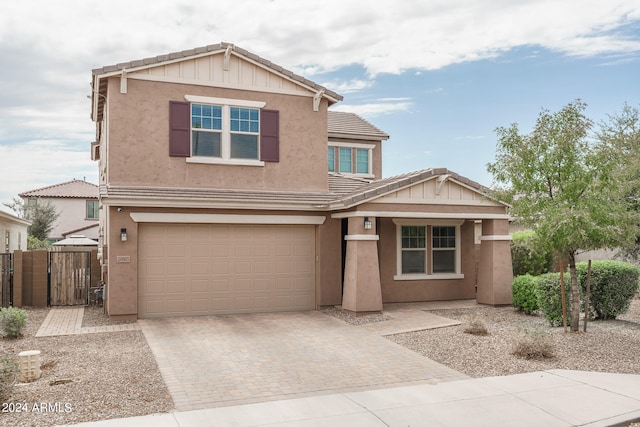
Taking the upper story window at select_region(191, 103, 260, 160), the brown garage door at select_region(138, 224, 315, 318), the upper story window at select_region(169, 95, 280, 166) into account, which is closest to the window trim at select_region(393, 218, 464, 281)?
the brown garage door at select_region(138, 224, 315, 318)

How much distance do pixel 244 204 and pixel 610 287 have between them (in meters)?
9.42

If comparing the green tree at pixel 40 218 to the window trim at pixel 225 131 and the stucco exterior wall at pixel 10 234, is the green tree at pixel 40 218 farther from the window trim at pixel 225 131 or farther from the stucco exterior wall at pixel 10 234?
the window trim at pixel 225 131

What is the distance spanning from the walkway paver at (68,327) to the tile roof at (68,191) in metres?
33.1

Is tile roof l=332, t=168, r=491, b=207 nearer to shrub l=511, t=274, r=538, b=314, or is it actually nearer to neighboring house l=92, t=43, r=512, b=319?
neighboring house l=92, t=43, r=512, b=319

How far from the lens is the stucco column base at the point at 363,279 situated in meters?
14.3

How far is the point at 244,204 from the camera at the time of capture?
14.7 m

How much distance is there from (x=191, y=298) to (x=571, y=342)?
912 centimetres

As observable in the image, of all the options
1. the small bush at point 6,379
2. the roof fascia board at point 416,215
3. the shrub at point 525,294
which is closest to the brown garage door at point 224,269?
the roof fascia board at point 416,215

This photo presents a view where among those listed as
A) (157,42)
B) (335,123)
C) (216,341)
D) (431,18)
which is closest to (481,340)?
(216,341)

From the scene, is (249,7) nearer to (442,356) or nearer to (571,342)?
(442,356)

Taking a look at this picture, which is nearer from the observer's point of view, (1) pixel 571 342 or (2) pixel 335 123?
(1) pixel 571 342

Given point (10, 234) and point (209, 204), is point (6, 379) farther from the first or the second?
point (10, 234)

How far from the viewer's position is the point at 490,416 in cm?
699

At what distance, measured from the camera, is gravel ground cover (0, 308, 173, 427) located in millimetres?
6898
